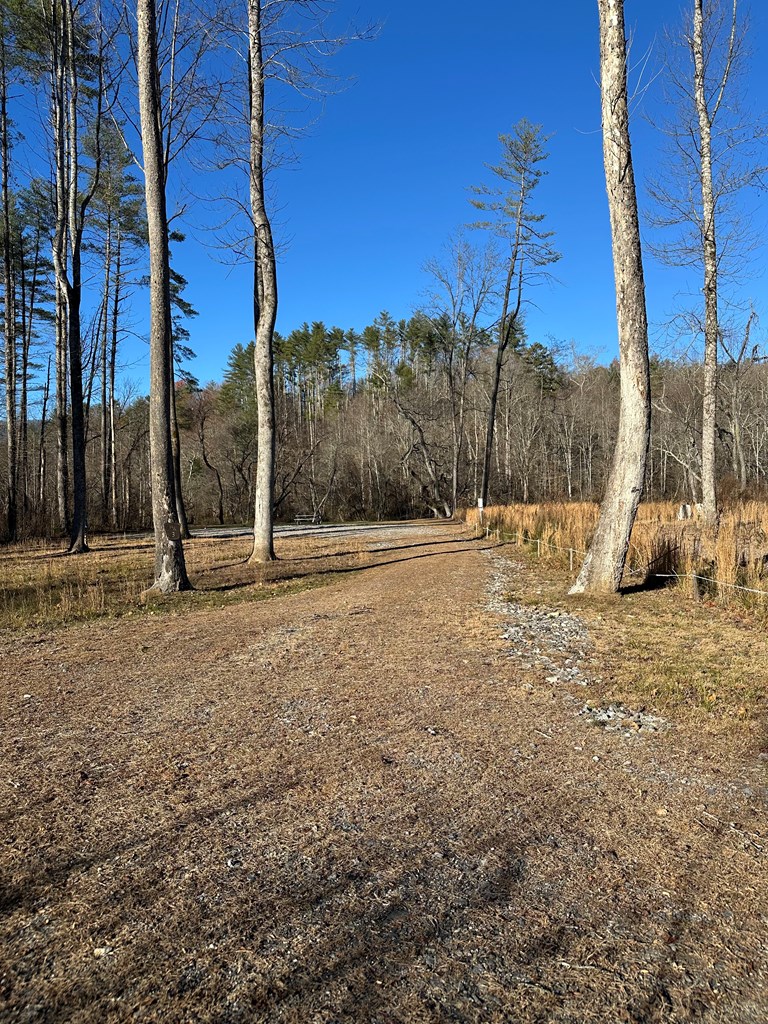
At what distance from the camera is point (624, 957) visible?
68.7 inches

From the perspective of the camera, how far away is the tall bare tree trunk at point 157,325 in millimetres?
8391

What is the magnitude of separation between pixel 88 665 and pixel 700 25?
1620 centimetres

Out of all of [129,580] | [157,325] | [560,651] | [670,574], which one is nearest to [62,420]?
[129,580]

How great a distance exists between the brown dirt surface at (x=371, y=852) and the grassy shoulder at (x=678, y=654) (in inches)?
3.8

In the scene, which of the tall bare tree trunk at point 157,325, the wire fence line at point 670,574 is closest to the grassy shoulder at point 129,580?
the tall bare tree trunk at point 157,325

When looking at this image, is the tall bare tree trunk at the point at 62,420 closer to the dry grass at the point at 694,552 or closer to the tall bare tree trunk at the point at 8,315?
the tall bare tree trunk at the point at 8,315

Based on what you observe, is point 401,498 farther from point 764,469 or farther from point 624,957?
point 624,957

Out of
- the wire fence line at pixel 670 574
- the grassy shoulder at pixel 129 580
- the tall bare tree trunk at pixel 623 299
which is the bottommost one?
the grassy shoulder at pixel 129 580

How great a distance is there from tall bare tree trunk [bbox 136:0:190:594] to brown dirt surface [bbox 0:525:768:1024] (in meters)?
3.85

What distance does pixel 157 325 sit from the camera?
8.62 m

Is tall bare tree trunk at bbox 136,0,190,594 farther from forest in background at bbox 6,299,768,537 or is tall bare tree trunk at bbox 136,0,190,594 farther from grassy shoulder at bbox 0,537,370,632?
forest in background at bbox 6,299,768,537

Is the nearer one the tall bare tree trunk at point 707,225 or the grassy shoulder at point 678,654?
the grassy shoulder at point 678,654

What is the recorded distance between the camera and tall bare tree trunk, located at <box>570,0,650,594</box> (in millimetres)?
6824

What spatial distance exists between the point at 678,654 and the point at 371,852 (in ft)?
11.3
